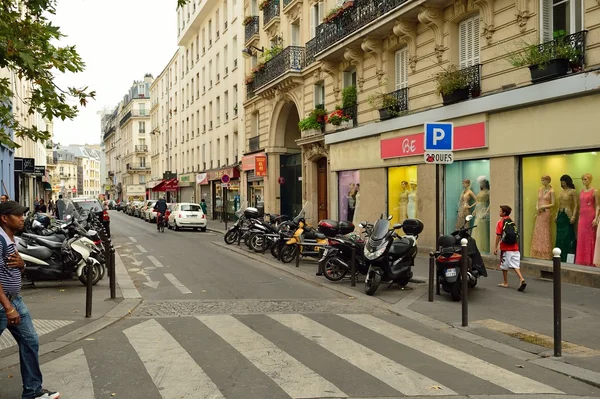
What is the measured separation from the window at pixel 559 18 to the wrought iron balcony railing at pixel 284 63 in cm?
1394

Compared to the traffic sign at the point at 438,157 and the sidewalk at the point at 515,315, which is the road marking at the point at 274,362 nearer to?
the sidewalk at the point at 515,315

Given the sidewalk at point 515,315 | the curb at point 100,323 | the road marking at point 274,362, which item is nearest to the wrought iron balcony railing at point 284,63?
the sidewalk at point 515,315

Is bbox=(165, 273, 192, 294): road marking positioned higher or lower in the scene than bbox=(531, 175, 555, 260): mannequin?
lower

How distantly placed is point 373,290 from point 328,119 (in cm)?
1209

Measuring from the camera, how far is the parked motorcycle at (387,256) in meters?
10.4

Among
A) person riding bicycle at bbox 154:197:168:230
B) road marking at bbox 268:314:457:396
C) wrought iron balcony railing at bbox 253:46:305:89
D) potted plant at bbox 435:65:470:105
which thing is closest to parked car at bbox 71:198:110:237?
person riding bicycle at bbox 154:197:168:230

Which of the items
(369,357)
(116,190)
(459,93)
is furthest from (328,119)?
(116,190)

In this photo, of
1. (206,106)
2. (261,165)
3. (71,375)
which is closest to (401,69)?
(261,165)

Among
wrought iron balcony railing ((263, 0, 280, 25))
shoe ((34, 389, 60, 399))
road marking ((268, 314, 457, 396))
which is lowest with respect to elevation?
road marking ((268, 314, 457, 396))

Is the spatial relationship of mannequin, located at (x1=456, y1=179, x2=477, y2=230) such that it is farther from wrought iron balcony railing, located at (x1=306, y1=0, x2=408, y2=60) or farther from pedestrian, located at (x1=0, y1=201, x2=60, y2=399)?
pedestrian, located at (x1=0, y1=201, x2=60, y2=399)

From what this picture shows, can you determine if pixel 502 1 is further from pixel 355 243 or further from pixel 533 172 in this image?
pixel 355 243

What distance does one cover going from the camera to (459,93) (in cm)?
1428

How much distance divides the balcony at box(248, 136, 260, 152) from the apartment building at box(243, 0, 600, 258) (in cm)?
509

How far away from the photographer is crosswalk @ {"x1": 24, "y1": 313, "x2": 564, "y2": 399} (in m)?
5.14
